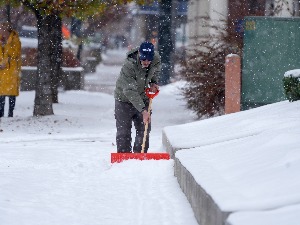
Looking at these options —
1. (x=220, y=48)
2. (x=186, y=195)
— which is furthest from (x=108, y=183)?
(x=220, y=48)

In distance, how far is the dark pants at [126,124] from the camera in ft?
34.9

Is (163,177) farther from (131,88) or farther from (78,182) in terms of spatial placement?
(131,88)

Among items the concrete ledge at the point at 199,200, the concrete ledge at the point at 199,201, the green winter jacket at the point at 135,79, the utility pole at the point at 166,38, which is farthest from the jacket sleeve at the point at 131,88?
the utility pole at the point at 166,38

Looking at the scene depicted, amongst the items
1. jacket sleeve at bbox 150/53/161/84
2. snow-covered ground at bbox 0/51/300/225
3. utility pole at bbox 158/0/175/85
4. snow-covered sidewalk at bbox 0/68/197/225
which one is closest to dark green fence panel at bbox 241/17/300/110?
snow-covered sidewalk at bbox 0/68/197/225

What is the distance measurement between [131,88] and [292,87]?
74.3 inches

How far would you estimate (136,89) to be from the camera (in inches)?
400

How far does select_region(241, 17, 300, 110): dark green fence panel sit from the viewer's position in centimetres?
1446

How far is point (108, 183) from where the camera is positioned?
8891 millimetres

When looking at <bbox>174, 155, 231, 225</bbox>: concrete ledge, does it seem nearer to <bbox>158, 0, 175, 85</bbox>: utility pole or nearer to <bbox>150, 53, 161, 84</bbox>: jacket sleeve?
<bbox>150, 53, 161, 84</bbox>: jacket sleeve

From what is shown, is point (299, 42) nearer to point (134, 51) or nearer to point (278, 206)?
point (134, 51)

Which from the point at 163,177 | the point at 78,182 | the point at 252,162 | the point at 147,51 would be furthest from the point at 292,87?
the point at 252,162

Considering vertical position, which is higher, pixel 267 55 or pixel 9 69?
pixel 267 55

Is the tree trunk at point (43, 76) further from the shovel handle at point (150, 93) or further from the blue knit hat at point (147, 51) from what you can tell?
the blue knit hat at point (147, 51)

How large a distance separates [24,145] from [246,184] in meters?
7.23
